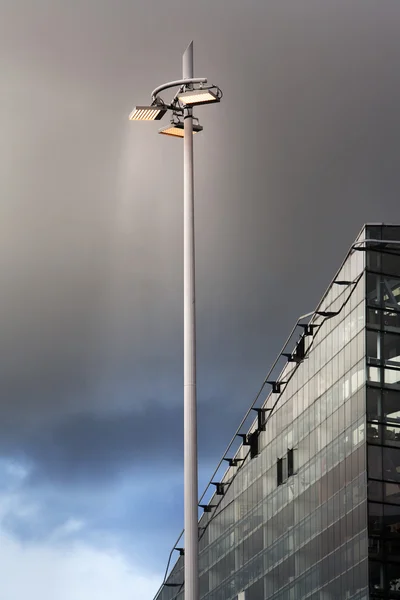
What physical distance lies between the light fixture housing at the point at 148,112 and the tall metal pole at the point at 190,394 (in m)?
1.26

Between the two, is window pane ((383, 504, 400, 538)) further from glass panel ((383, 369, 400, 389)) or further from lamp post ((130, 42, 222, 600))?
lamp post ((130, 42, 222, 600))

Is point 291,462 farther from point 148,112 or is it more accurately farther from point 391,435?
point 148,112

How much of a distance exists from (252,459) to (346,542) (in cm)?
2532

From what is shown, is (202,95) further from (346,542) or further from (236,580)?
(236,580)

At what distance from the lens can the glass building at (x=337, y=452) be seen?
66.5 meters

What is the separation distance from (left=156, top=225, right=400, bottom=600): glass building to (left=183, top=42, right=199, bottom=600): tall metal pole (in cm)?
3864

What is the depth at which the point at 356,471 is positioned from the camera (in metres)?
68.0

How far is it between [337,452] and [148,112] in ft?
140

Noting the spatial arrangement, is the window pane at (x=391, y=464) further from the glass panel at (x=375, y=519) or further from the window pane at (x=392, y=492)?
the glass panel at (x=375, y=519)

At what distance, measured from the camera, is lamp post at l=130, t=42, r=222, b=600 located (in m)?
27.9

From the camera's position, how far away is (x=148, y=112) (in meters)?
32.3

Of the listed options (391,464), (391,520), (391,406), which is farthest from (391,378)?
(391,520)

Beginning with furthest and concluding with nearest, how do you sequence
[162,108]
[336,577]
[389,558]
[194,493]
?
[336,577] < [389,558] < [162,108] < [194,493]

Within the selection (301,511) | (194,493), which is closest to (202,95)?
(194,493)
